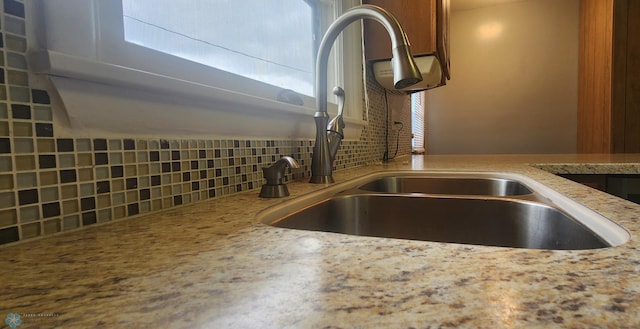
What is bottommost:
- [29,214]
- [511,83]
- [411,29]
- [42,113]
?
[29,214]

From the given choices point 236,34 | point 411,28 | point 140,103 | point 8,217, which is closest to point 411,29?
point 411,28

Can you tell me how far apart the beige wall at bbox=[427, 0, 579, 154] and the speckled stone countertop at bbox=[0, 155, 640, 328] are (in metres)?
3.94

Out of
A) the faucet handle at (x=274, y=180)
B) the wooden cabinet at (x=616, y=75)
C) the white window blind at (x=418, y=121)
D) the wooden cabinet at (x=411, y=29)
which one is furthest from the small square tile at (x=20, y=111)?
the wooden cabinet at (x=616, y=75)

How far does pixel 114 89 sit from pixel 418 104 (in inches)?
139

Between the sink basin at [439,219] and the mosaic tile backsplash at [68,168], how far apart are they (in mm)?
207

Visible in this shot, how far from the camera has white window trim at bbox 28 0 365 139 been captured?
39 cm

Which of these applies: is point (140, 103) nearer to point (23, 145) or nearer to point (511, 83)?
point (23, 145)

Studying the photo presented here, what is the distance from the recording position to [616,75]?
2.79 m

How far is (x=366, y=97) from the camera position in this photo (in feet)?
5.17

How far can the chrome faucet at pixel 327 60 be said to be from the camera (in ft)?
2.17

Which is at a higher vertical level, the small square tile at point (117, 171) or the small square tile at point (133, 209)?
the small square tile at point (117, 171)

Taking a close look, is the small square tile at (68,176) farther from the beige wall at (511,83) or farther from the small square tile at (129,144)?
the beige wall at (511,83)

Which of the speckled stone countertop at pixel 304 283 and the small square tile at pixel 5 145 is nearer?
the speckled stone countertop at pixel 304 283

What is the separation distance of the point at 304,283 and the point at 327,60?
0.70 metres
